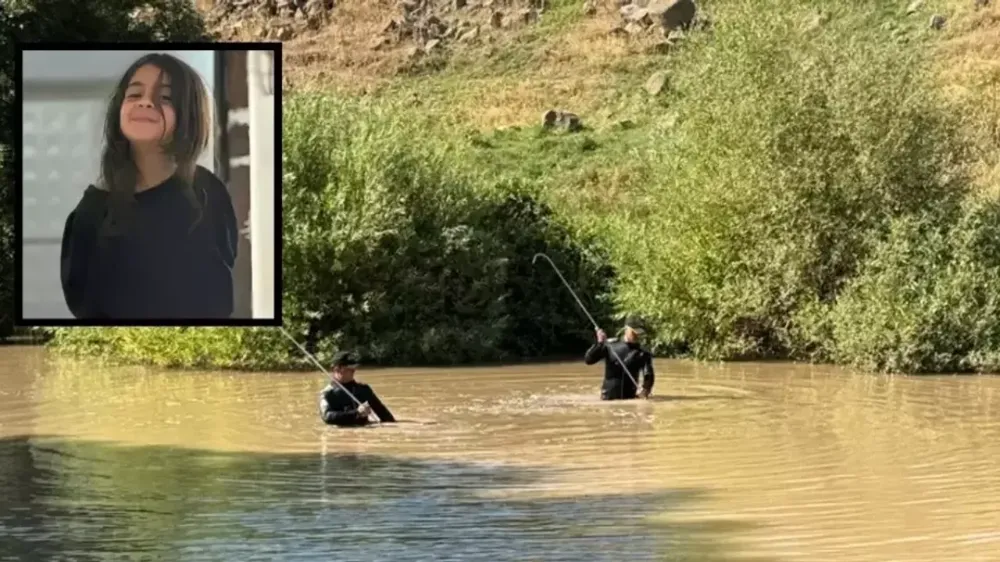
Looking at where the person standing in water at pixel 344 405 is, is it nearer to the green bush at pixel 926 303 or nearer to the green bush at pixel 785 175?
the green bush at pixel 926 303

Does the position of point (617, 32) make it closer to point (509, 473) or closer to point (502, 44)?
point (502, 44)

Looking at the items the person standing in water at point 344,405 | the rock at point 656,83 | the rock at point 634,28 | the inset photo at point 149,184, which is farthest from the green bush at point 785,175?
the rock at point 634,28

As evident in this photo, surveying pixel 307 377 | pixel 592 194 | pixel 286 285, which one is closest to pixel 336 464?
pixel 307 377

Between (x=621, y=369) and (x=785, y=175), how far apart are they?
788cm

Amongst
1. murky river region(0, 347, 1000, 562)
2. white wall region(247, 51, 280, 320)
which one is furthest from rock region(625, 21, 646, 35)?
white wall region(247, 51, 280, 320)

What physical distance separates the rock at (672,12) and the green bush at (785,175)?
28598mm

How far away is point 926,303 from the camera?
86.4 feet

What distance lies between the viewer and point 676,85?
1175 inches

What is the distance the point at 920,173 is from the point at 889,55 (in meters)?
2.05

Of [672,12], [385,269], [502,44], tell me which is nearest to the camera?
[385,269]

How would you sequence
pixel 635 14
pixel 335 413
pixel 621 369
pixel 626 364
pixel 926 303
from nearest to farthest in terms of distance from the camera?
pixel 335 413 → pixel 626 364 → pixel 621 369 → pixel 926 303 → pixel 635 14

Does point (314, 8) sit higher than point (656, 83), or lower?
higher

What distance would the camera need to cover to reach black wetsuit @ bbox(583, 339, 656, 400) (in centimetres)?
2116

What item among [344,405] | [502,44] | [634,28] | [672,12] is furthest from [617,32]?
[344,405]
